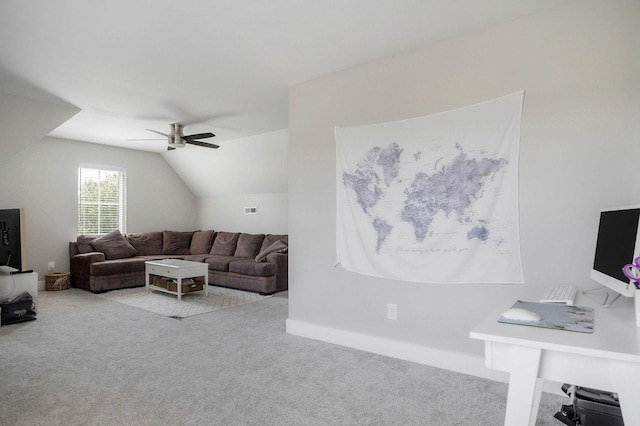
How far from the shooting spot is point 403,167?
292cm

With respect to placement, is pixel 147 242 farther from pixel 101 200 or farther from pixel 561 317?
pixel 561 317

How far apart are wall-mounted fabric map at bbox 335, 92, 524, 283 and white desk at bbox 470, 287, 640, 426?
122cm

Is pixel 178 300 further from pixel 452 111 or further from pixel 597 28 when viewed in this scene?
pixel 597 28

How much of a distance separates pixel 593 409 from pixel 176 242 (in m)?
6.95

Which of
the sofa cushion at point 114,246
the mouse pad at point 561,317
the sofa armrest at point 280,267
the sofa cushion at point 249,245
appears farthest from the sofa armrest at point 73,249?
the mouse pad at point 561,317

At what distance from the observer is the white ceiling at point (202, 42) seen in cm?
238

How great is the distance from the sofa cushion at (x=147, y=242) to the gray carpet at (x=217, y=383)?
123 inches

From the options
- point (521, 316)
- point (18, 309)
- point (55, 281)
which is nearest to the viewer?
point (521, 316)

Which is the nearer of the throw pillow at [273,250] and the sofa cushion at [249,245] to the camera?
the throw pillow at [273,250]

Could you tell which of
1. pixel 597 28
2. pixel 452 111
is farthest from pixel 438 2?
pixel 597 28

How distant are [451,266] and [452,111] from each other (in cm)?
110

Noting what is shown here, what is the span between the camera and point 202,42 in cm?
284

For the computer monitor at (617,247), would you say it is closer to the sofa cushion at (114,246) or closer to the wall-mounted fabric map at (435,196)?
the wall-mounted fabric map at (435,196)

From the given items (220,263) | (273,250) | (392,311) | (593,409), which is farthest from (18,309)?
(593,409)
